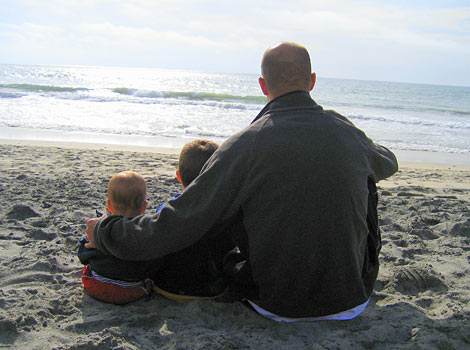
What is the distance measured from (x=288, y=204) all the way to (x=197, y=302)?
0.96 m

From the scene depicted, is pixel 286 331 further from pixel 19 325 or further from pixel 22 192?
pixel 22 192

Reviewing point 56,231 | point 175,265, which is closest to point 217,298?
point 175,265

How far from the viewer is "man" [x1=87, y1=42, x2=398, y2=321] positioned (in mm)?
1952

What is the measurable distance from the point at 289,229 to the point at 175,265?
33.9 inches

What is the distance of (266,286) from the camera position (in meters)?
2.14

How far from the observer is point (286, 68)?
6.84 feet

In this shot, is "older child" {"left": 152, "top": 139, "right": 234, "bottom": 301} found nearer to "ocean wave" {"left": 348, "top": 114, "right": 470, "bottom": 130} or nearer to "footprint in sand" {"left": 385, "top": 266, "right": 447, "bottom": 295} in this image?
"footprint in sand" {"left": 385, "top": 266, "right": 447, "bottom": 295}

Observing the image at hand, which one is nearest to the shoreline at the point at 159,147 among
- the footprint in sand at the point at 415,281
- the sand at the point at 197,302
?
the sand at the point at 197,302

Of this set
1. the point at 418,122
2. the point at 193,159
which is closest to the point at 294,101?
the point at 193,159

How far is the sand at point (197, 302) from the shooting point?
2.09 metres

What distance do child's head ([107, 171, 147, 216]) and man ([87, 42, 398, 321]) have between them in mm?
313

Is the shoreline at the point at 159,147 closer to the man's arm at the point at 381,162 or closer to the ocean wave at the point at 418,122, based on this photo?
the man's arm at the point at 381,162

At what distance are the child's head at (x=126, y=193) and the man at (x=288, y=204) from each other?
31cm

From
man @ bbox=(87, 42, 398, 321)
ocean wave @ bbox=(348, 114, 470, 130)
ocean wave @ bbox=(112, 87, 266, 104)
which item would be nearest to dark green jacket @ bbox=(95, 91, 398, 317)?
man @ bbox=(87, 42, 398, 321)
